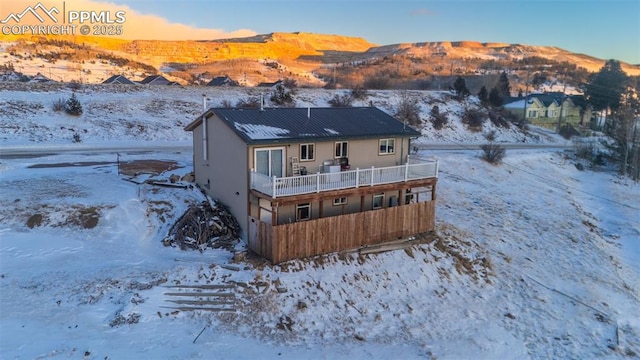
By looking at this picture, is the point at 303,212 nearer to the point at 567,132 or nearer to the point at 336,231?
the point at 336,231

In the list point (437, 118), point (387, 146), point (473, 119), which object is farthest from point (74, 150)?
point (473, 119)

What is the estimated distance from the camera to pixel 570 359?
1562 cm

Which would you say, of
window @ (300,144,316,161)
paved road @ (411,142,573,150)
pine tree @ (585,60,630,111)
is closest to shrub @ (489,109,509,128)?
paved road @ (411,142,573,150)

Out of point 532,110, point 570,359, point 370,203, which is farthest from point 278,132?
point 532,110

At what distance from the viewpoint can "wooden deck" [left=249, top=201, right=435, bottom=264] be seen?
17.9 m

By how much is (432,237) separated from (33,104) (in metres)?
35.1

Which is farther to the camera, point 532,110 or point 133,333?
point 532,110

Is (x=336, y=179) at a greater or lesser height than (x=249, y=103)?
lesser

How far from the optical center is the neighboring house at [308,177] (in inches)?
723

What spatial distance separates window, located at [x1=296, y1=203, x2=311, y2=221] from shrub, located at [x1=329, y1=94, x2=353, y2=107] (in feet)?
108

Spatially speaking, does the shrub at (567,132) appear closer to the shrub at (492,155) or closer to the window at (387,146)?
the shrub at (492,155)

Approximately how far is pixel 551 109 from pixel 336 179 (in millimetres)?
67482

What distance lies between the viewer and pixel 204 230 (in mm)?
18812

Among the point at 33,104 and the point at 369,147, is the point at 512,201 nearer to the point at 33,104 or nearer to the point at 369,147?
the point at 369,147
